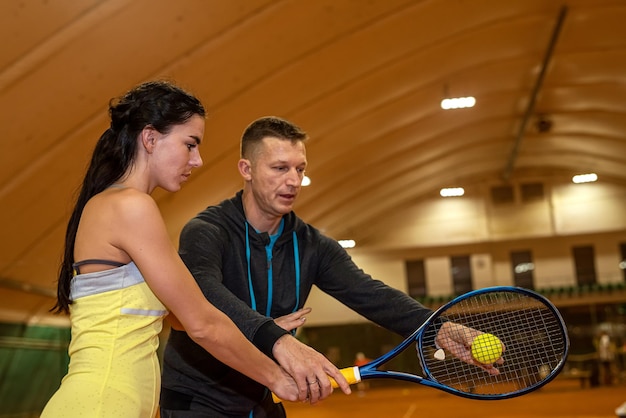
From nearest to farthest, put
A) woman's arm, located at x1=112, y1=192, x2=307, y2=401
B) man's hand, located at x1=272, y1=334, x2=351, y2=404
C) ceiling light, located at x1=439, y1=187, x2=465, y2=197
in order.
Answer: woman's arm, located at x1=112, y1=192, x2=307, y2=401 → man's hand, located at x1=272, y1=334, x2=351, y2=404 → ceiling light, located at x1=439, y1=187, x2=465, y2=197

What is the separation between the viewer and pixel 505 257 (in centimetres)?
3372

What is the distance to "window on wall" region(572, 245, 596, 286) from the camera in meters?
32.8

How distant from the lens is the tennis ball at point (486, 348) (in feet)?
11.4

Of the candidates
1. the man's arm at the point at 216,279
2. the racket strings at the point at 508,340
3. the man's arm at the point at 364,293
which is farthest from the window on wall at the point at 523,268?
the man's arm at the point at 216,279

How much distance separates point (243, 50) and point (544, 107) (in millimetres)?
12884

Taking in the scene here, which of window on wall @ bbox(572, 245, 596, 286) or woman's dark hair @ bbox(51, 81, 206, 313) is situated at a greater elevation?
window on wall @ bbox(572, 245, 596, 286)

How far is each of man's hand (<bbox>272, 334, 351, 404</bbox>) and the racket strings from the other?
25.5 inches

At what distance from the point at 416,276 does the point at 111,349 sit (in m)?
32.2

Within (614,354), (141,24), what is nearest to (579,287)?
(614,354)

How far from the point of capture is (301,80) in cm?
1606

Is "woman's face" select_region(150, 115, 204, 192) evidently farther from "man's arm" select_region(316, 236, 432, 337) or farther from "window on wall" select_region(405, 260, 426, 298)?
"window on wall" select_region(405, 260, 426, 298)

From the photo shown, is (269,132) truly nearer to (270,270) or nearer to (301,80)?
(270,270)

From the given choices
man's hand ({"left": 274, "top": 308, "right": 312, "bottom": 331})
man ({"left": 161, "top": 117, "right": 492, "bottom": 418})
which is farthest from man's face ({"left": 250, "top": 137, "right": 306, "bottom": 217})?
man's hand ({"left": 274, "top": 308, "right": 312, "bottom": 331})

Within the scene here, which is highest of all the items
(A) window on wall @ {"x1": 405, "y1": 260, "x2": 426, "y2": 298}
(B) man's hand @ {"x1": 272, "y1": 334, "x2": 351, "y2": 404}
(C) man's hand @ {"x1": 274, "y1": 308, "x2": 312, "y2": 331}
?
(A) window on wall @ {"x1": 405, "y1": 260, "x2": 426, "y2": 298}
